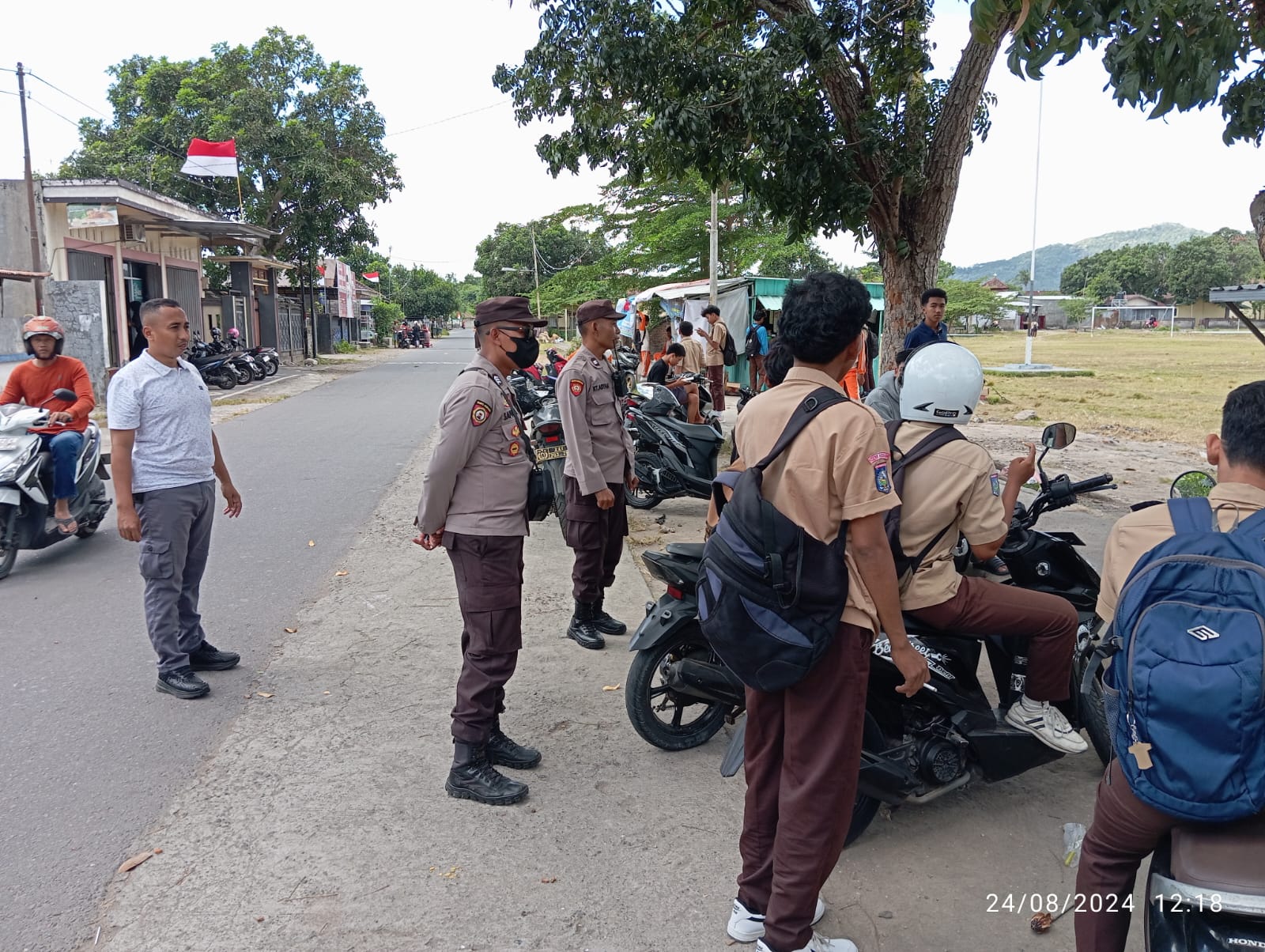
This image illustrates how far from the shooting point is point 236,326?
26.5 m

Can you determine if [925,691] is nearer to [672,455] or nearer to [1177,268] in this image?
[672,455]

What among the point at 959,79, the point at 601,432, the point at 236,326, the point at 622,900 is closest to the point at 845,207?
the point at 959,79

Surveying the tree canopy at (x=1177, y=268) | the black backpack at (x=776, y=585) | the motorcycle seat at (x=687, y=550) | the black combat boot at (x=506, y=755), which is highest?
the tree canopy at (x=1177, y=268)

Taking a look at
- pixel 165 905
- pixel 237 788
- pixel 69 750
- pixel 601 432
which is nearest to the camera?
pixel 165 905

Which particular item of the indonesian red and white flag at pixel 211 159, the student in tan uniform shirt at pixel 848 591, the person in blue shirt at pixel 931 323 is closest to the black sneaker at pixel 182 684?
the student in tan uniform shirt at pixel 848 591

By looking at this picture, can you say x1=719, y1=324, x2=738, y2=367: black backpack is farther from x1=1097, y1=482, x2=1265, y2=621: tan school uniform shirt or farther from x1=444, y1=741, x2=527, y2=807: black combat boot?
x1=1097, y1=482, x2=1265, y2=621: tan school uniform shirt

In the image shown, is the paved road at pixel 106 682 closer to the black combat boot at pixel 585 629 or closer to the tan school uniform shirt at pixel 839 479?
the black combat boot at pixel 585 629

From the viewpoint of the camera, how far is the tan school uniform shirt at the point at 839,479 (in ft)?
7.34

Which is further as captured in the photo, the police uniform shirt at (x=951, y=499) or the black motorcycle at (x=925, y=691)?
the black motorcycle at (x=925, y=691)

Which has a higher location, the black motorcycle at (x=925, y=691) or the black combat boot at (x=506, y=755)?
the black motorcycle at (x=925, y=691)

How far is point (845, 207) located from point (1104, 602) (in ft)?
19.6

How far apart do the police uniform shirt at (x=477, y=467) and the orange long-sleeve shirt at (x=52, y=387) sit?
4.39 metres

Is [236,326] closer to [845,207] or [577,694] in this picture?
[845,207]

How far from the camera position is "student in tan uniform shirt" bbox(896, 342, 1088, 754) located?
112 inches
